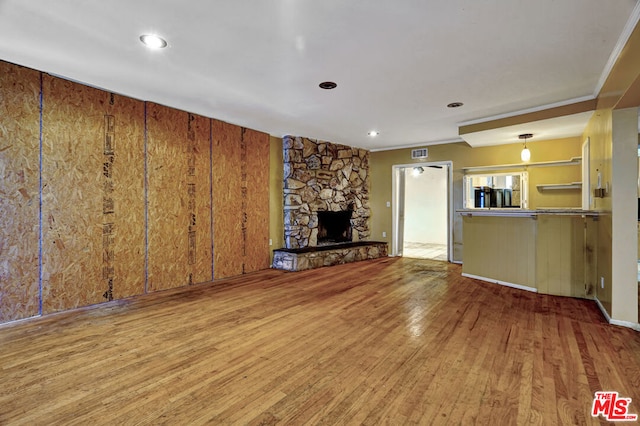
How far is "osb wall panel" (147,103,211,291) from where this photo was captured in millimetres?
4136

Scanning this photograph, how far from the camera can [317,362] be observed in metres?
2.23

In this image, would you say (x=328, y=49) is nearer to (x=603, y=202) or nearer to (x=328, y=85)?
(x=328, y=85)

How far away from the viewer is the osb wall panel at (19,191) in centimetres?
298

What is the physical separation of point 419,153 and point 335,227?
2486 millimetres

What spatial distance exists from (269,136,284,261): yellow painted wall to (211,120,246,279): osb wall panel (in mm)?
722

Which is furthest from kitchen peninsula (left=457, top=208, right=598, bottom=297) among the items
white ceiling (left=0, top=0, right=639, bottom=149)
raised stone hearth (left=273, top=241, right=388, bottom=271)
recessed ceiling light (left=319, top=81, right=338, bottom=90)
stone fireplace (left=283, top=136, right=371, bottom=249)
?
recessed ceiling light (left=319, top=81, right=338, bottom=90)

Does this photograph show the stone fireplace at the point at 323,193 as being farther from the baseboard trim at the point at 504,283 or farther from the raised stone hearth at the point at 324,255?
the baseboard trim at the point at 504,283

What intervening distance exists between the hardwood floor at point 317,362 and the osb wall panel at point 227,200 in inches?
49.5

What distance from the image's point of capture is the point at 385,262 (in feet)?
20.9

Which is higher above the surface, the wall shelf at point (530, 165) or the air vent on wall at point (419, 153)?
the air vent on wall at point (419, 153)

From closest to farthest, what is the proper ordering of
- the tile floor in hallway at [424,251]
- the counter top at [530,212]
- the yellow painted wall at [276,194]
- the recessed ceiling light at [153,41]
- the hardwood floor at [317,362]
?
the hardwood floor at [317,362] < the recessed ceiling light at [153,41] < the counter top at [530,212] < the yellow painted wall at [276,194] < the tile floor in hallway at [424,251]


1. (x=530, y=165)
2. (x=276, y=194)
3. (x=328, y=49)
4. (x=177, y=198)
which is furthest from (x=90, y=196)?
(x=530, y=165)

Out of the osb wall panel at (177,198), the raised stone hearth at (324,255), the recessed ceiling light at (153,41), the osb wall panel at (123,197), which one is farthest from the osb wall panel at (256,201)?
the recessed ceiling light at (153,41)

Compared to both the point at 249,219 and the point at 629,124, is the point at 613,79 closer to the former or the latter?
the point at 629,124
